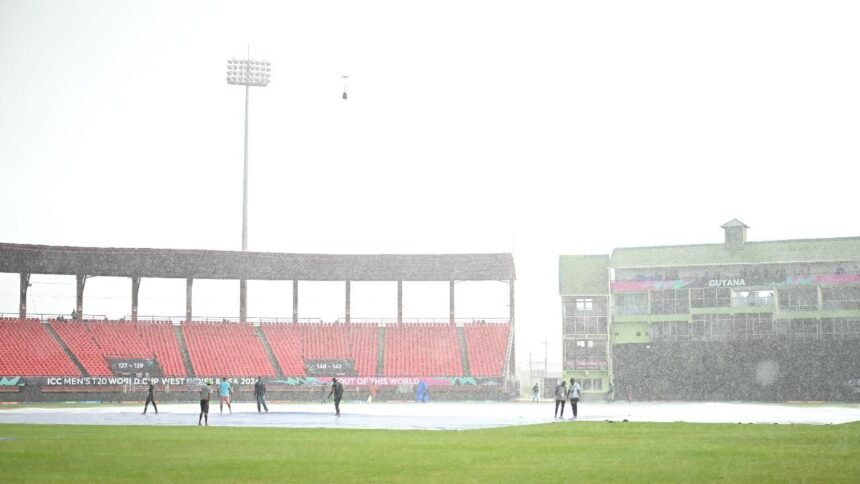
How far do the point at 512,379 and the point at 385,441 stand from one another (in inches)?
2157

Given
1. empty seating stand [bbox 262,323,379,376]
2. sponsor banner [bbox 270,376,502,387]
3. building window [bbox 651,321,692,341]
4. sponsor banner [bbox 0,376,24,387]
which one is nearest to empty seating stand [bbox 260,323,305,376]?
empty seating stand [bbox 262,323,379,376]

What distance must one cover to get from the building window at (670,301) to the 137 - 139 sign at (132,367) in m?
40.2

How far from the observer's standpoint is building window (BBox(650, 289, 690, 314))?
83.2m

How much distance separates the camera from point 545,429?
3359 cm

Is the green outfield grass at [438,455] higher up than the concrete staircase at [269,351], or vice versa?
the concrete staircase at [269,351]

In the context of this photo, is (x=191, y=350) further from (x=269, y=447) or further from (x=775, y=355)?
(x=269, y=447)

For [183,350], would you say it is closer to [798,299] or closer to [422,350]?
[422,350]

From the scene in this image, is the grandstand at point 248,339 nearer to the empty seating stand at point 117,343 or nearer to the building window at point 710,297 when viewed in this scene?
the empty seating stand at point 117,343

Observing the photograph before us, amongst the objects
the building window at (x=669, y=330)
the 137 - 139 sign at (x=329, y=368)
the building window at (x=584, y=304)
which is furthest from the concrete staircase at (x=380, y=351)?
the building window at (x=669, y=330)

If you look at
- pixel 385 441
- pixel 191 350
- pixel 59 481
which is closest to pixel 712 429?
pixel 385 441

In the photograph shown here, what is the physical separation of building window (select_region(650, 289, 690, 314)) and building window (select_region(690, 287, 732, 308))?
579 millimetres

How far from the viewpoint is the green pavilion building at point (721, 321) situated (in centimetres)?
7825

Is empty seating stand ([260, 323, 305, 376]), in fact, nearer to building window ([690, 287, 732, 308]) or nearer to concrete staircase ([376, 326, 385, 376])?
A: concrete staircase ([376, 326, 385, 376])

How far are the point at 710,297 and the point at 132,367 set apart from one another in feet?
151
